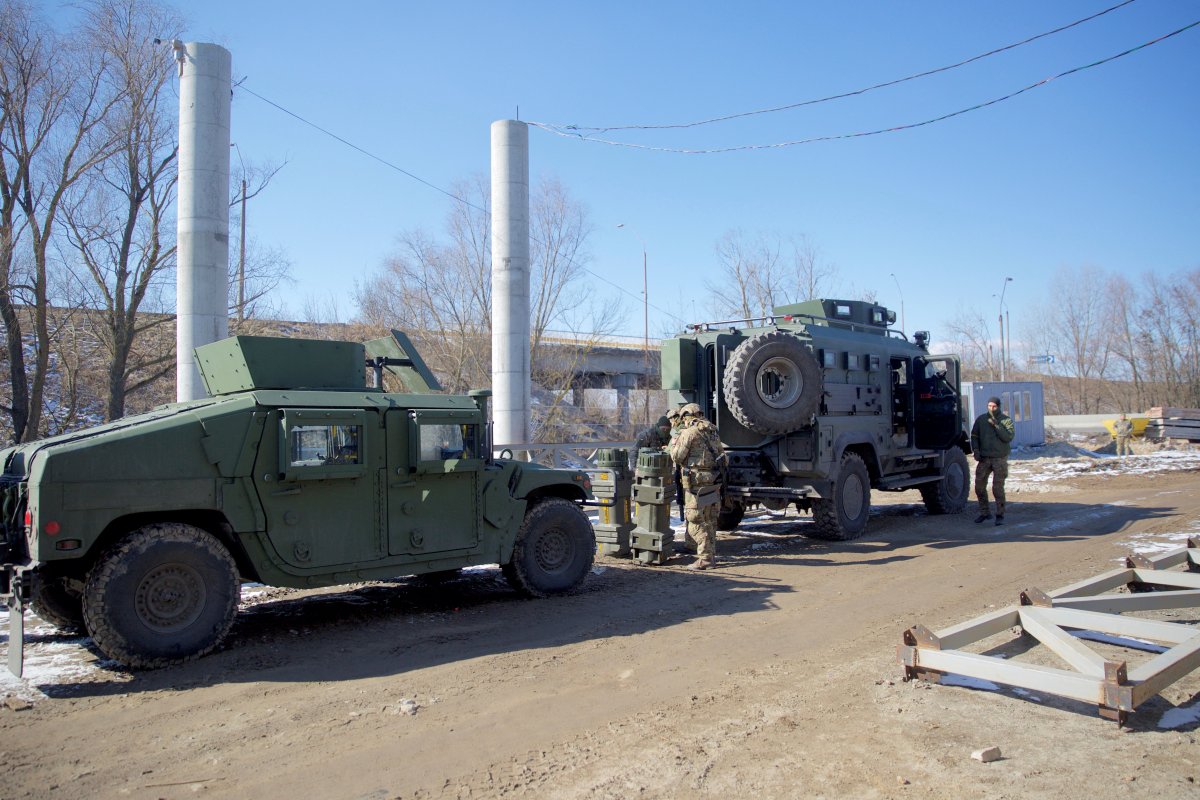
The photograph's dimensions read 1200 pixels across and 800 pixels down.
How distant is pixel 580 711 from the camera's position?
502cm

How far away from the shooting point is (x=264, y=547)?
6398 millimetres

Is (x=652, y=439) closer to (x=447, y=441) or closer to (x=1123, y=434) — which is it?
(x=447, y=441)

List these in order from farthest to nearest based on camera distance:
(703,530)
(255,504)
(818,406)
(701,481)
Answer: (818,406) < (701,481) < (703,530) < (255,504)

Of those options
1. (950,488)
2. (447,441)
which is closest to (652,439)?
(447,441)

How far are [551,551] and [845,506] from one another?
204 inches

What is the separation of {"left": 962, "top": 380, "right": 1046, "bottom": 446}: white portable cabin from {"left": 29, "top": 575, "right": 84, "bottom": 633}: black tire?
25.8m

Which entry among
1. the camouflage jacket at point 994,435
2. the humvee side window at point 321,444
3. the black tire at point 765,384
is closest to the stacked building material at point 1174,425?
the camouflage jacket at point 994,435

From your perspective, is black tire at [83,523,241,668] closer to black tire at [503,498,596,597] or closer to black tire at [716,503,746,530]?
black tire at [503,498,596,597]

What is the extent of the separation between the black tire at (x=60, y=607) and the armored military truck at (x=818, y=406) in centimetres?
753

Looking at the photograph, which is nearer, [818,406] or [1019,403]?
[818,406]

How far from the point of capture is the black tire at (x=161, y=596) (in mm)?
5641

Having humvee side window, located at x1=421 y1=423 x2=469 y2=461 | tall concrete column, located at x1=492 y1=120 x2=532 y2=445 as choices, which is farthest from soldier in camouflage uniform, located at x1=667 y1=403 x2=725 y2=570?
tall concrete column, located at x1=492 y1=120 x2=532 y2=445

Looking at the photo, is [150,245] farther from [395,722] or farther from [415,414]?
[395,722]

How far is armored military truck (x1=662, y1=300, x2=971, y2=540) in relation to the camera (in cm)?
1122
